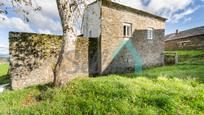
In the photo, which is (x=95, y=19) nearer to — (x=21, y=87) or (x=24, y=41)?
(x=24, y=41)

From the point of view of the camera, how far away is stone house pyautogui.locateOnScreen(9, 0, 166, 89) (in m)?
9.17

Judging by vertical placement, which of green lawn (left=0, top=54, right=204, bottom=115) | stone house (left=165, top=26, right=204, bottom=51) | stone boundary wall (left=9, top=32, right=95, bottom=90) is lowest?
green lawn (left=0, top=54, right=204, bottom=115)

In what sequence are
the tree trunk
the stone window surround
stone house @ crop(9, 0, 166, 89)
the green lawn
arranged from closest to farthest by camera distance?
the green lawn < the tree trunk < stone house @ crop(9, 0, 166, 89) < the stone window surround

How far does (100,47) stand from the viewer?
1209 centimetres

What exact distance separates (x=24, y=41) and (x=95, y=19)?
535 centimetres

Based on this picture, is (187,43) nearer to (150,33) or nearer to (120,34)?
(150,33)

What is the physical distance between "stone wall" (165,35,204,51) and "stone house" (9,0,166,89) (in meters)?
15.2

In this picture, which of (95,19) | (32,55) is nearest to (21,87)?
(32,55)

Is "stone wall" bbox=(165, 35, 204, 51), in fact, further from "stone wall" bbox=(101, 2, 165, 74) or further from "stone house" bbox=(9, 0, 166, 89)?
"stone wall" bbox=(101, 2, 165, 74)

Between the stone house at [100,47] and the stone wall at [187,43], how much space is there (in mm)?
15203

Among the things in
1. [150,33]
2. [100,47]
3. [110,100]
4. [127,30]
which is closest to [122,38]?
[127,30]

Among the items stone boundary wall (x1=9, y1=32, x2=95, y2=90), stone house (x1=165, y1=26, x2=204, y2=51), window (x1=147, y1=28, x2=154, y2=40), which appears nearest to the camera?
stone boundary wall (x1=9, y1=32, x2=95, y2=90)

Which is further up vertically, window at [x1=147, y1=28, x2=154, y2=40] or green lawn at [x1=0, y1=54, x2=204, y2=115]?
window at [x1=147, y1=28, x2=154, y2=40]

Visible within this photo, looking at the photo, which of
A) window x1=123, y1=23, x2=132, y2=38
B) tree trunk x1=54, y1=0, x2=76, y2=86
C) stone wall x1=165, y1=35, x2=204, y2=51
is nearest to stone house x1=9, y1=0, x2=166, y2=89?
window x1=123, y1=23, x2=132, y2=38
